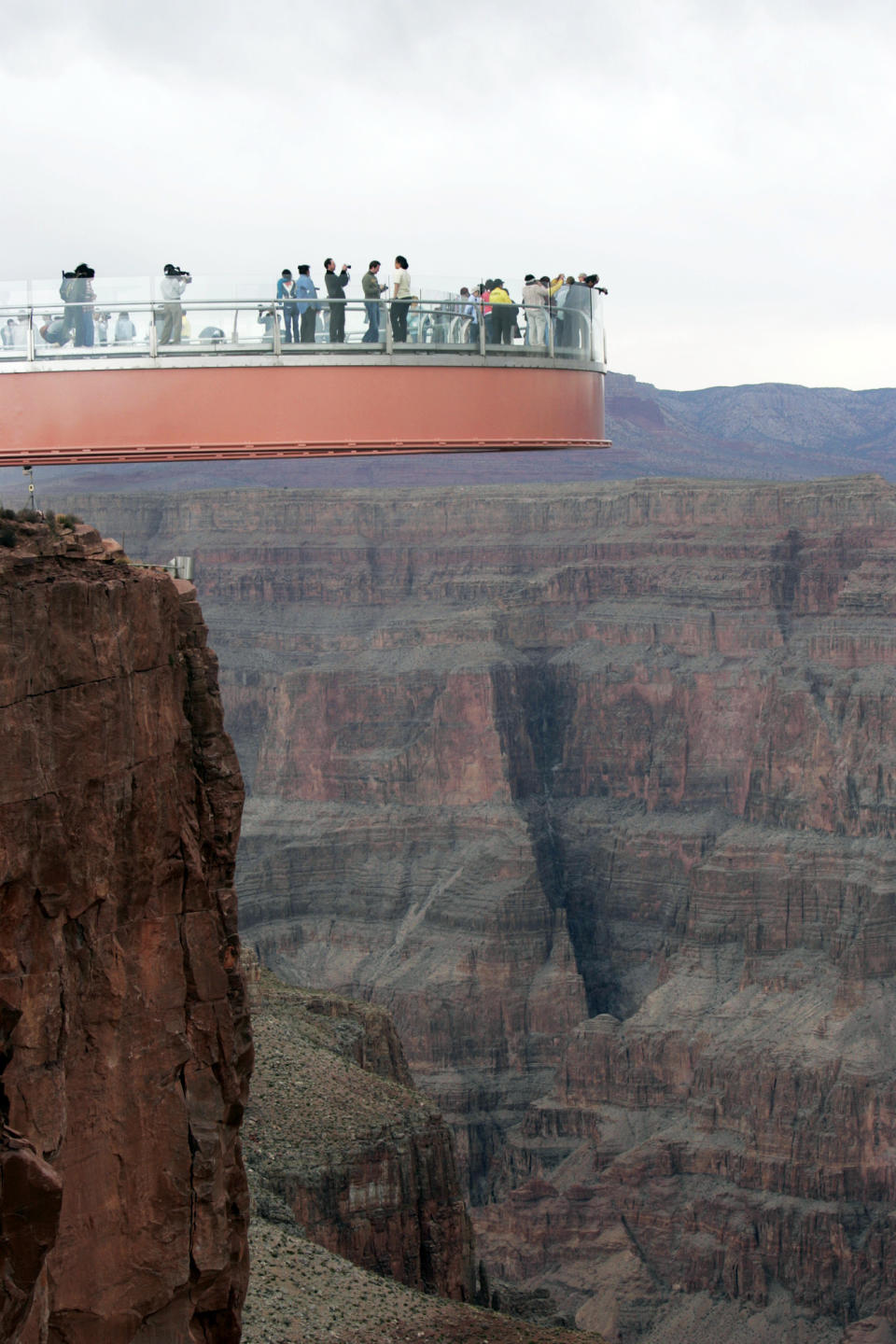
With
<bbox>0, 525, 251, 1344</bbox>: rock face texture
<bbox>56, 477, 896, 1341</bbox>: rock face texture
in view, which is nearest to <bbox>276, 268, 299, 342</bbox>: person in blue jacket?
<bbox>0, 525, 251, 1344</bbox>: rock face texture

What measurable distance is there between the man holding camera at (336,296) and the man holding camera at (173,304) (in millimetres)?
1767

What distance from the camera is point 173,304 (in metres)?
26.8

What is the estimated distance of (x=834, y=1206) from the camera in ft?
225

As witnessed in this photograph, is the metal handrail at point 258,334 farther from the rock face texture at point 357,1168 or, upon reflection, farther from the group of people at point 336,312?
the rock face texture at point 357,1168

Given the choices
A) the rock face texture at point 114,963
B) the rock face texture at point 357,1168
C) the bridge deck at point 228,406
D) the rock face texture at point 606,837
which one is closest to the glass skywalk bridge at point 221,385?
the bridge deck at point 228,406

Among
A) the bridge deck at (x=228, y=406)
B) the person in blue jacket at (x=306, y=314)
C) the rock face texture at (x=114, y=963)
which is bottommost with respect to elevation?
the rock face texture at (x=114, y=963)

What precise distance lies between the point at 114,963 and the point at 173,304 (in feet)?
34.8

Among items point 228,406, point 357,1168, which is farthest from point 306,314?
point 357,1168

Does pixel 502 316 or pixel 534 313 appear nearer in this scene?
pixel 502 316

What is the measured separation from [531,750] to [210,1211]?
82.2 m

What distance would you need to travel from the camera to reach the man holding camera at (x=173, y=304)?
26.8 metres

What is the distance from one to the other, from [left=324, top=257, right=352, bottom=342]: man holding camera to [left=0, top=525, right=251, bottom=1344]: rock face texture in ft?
23.3

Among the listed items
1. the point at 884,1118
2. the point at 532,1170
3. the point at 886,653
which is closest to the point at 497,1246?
the point at 532,1170

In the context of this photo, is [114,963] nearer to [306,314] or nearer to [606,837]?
[306,314]
